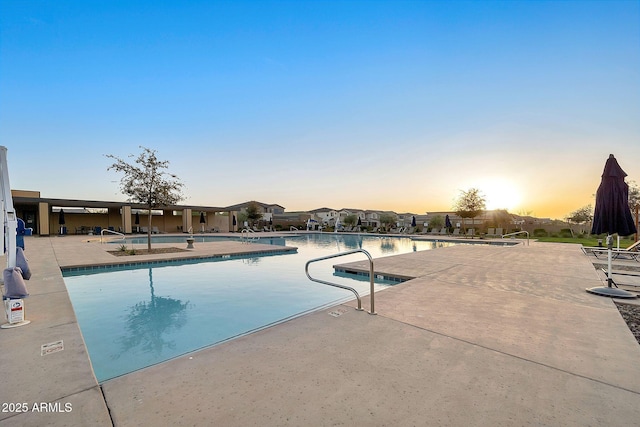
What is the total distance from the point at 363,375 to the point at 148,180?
1180 centimetres

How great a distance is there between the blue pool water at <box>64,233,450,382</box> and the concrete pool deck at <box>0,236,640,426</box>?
0.69 metres

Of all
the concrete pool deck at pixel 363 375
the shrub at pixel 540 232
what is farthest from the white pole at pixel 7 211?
the shrub at pixel 540 232

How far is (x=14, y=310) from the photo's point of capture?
11.6 feet

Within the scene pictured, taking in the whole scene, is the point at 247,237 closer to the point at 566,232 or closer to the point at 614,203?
the point at 614,203

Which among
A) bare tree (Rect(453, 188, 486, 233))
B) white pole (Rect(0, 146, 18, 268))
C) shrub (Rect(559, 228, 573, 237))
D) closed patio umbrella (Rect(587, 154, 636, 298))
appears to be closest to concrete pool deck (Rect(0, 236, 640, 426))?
white pole (Rect(0, 146, 18, 268))

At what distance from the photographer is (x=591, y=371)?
247 centimetres

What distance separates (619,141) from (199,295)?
689 inches

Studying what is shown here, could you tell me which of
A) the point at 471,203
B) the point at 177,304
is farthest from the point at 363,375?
the point at 471,203

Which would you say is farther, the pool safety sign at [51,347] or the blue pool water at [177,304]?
the blue pool water at [177,304]

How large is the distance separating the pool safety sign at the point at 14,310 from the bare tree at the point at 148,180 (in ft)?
28.2

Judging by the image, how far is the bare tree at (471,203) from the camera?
2134 centimetres

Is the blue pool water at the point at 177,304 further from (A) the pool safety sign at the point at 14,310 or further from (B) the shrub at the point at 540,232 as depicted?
(B) the shrub at the point at 540,232

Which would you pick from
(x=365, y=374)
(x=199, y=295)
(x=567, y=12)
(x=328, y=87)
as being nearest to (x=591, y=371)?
(x=365, y=374)

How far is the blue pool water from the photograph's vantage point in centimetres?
382
